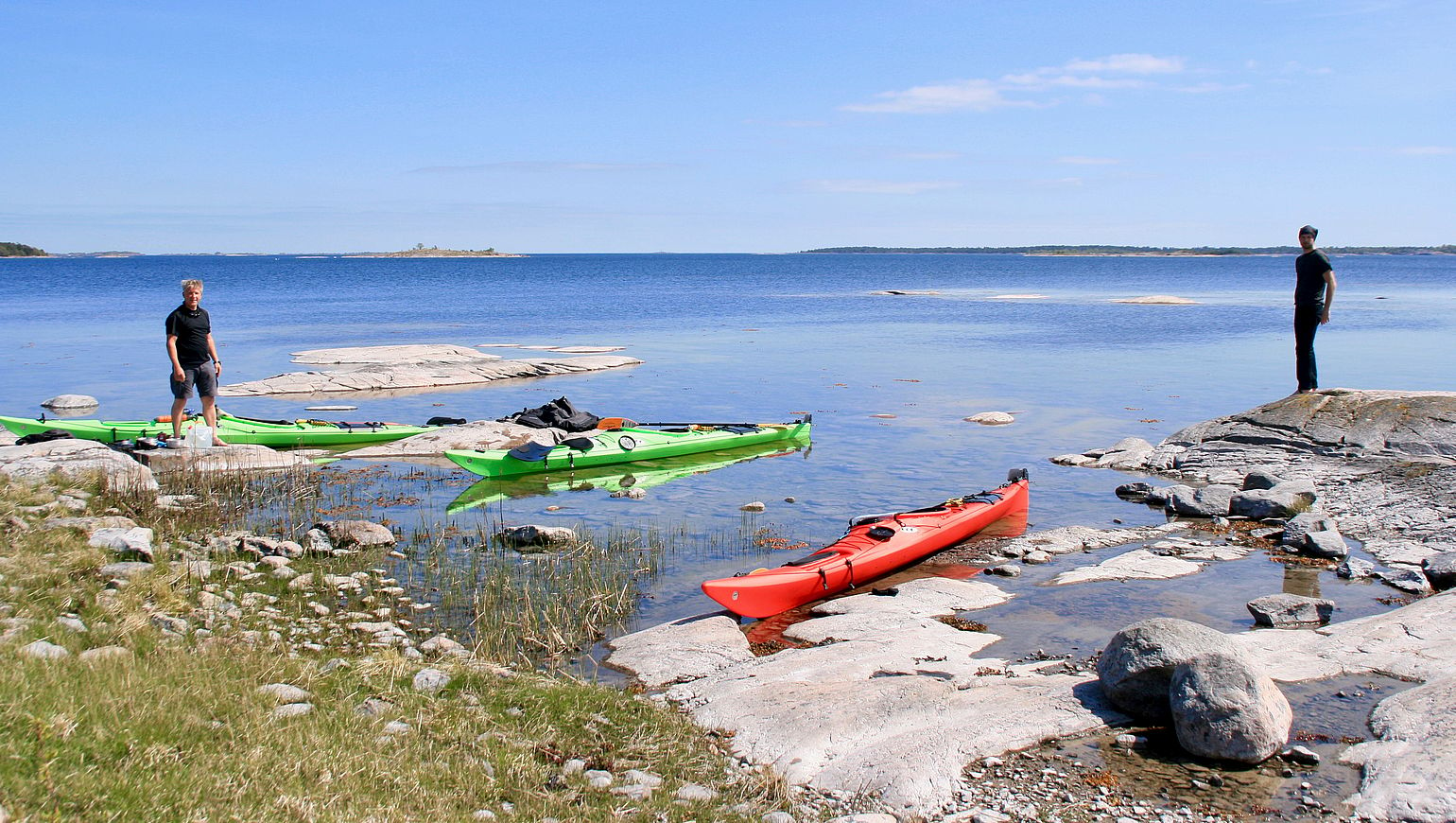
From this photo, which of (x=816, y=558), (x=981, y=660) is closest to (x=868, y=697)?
(x=981, y=660)

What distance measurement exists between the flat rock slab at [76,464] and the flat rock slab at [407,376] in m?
10.1

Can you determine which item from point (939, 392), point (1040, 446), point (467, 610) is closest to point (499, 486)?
point (467, 610)

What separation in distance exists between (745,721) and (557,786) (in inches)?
61.1

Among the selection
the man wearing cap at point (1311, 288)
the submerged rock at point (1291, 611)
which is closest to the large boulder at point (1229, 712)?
the submerged rock at point (1291, 611)

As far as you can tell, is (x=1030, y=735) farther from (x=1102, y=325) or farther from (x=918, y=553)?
(x=1102, y=325)

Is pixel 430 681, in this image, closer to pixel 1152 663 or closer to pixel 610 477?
pixel 1152 663

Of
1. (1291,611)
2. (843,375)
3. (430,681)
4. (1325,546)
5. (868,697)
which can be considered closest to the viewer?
(430,681)

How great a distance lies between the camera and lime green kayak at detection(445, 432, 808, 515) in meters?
14.9

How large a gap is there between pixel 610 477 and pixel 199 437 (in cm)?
590

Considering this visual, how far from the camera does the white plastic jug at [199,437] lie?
1520 cm

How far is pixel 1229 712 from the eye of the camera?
19.8ft

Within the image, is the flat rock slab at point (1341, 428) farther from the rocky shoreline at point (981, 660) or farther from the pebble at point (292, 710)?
the pebble at point (292, 710)

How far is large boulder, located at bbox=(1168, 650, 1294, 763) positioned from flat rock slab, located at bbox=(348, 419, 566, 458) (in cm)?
1168

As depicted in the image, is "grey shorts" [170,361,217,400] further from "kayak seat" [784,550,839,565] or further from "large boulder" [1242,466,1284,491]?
"large boulder" [1242,466,1284,491]
